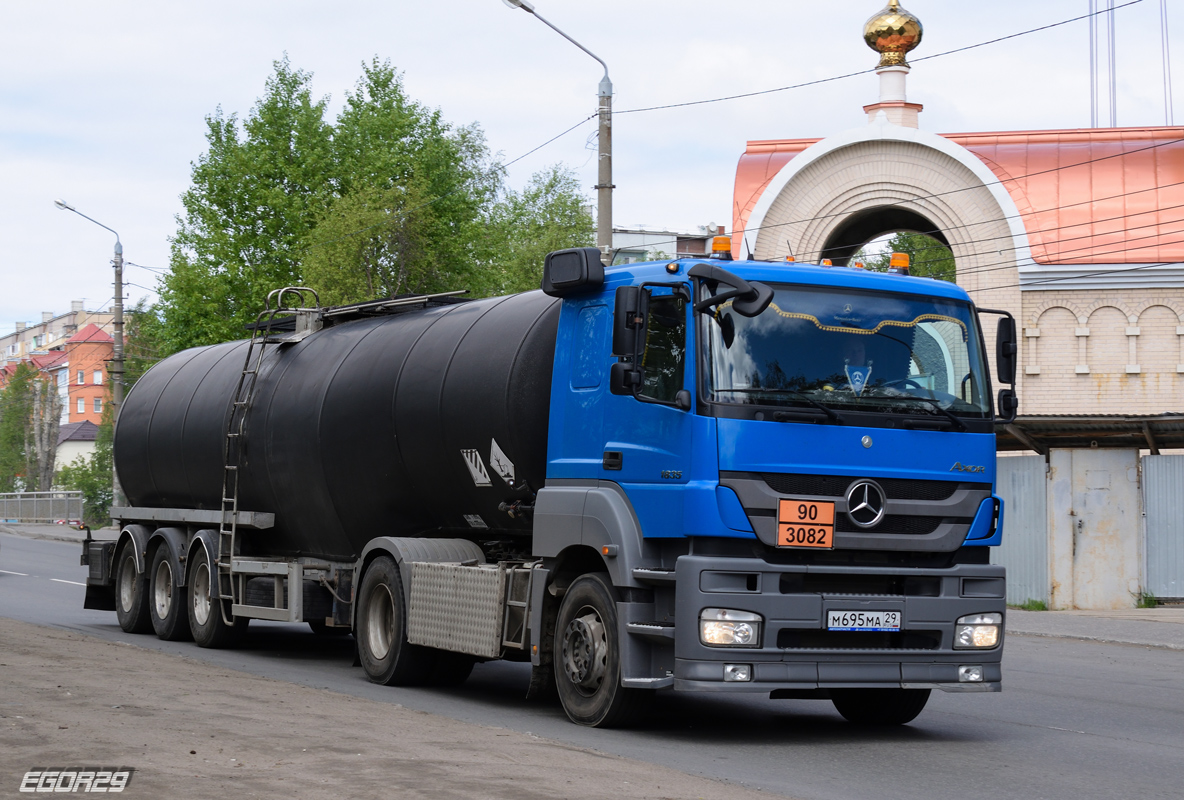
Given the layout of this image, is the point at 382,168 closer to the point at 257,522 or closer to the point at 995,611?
the point at 257,522

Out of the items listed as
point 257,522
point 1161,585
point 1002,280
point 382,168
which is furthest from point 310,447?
point 382,168

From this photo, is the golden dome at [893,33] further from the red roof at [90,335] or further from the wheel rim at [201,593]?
the red roof at [90,335]

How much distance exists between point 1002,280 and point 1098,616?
1357 cm

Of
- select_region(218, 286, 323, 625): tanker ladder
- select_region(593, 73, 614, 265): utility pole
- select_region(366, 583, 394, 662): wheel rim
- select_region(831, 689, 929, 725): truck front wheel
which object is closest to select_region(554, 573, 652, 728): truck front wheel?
select_region(831, 689, 929, 725): truck front wheel

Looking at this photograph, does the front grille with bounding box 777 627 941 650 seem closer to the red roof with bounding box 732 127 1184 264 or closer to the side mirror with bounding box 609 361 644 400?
the side mirror with bounding box 609 361 644 400

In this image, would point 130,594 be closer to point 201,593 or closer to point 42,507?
point 201,593

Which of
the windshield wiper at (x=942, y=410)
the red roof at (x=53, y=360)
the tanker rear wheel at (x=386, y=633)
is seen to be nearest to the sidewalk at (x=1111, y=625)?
the windshield wiper at (x=942, y=410)

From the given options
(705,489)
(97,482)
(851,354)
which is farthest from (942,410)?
(97,482)

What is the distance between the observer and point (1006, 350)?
32.2ft

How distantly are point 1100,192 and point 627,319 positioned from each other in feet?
87.1

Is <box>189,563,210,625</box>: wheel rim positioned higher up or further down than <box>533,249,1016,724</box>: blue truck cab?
further down

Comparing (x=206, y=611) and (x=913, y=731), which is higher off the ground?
(x=206, y=611)

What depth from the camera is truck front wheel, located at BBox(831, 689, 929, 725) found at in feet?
32.5

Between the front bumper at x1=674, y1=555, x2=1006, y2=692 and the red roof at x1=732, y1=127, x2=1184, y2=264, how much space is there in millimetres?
24753
